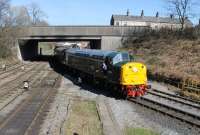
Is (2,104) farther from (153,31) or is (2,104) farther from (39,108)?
(153,31)

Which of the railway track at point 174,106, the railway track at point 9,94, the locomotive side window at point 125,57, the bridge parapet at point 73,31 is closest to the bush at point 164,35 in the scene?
the bridge parapet at point 73,31

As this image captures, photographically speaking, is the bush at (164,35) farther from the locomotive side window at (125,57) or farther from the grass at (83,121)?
the grass at (83,121)

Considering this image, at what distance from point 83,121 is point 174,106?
6.79 metres

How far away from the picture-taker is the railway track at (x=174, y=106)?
20.8 metres

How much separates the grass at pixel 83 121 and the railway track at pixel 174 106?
3.57m

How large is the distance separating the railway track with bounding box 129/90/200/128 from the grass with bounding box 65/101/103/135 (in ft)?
11.7

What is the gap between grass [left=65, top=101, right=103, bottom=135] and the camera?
57.8 ft

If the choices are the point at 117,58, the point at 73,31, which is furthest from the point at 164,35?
the point at 117,58

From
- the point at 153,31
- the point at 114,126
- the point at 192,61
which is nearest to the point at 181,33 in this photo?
the point at 153,31

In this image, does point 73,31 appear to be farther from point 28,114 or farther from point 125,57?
point 28,114

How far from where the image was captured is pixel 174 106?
957 inches

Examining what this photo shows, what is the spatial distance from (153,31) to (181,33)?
9706 millimetres

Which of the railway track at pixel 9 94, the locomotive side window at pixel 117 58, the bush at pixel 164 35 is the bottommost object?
the railway track at pixel 9 94

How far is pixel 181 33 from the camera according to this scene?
2344 inches
